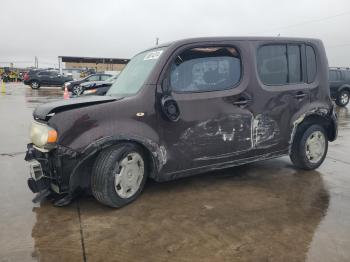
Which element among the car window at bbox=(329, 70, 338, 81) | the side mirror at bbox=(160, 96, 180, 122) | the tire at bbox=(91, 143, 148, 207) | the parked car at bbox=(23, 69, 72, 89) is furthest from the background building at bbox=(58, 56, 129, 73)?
the tire at bbox=(91, 143, 148, 207)

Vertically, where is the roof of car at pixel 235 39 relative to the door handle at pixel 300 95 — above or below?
above

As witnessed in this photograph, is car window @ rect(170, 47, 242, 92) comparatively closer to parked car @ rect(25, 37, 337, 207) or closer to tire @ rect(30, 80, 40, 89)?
parked car @ rect(25, 37, 337, 207)

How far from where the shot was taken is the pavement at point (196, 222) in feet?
9.77

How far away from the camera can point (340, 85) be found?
17.6 metres

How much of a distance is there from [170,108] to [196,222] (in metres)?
1.29

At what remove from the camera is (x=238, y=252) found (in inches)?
118

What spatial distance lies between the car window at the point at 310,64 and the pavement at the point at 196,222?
1440 mm

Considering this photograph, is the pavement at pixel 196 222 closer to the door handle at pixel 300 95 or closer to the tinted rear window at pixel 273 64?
the door handle at pixel 300 95

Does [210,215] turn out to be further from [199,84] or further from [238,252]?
[199,84]

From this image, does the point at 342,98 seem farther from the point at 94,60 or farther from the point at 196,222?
→ the point at 94,60

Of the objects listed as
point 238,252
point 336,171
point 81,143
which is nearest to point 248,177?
point 336,171

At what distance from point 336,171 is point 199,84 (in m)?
2.76

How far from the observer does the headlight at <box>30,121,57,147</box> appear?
355cm

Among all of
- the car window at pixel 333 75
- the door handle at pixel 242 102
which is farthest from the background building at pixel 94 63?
the door handle at pixel 242 102
